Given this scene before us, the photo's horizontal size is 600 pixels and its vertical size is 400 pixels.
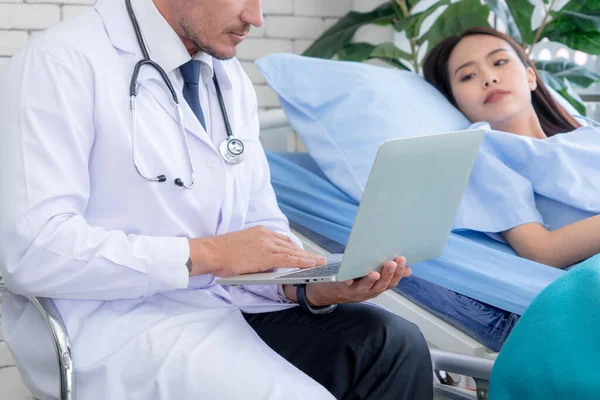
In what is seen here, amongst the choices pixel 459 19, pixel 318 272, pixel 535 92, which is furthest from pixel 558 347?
pixel 459 19

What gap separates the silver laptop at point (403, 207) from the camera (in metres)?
1.12

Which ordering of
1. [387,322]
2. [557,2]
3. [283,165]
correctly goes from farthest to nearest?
Result: [557,2]
[283,165]
[387,322]

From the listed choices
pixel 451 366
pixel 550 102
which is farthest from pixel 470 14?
pixel 451 366

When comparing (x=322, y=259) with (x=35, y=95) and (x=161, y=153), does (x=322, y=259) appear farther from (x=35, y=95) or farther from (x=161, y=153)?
(x=35, y=95)

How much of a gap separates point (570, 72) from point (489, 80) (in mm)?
703

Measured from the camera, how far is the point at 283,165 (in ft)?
7.18

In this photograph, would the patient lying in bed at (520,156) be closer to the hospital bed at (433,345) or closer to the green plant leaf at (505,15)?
the hospital bed at (433,345)

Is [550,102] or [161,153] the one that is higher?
[161,153]

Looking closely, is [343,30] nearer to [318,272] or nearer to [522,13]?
[522,13]

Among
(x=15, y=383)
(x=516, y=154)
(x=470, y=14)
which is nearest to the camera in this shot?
(x=15, y=383)

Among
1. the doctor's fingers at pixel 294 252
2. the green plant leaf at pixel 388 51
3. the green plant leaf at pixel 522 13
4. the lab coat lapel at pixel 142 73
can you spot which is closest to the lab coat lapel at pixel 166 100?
the lab coat lapel at pixel 142 73

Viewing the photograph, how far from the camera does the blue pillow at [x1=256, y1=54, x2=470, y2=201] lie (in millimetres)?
2000

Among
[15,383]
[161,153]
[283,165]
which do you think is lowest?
[15,383]

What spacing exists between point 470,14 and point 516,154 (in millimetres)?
774
